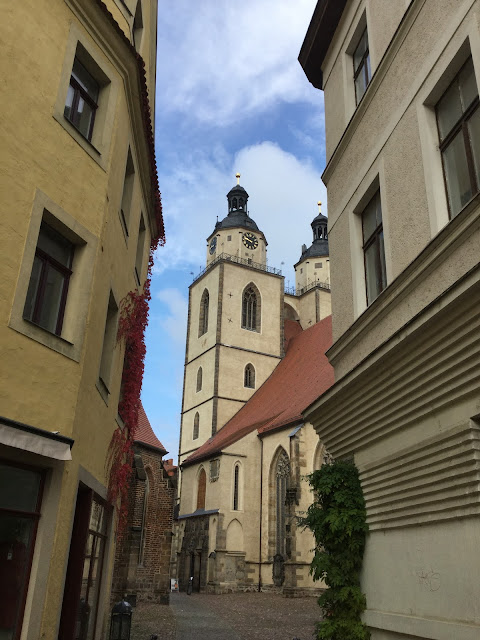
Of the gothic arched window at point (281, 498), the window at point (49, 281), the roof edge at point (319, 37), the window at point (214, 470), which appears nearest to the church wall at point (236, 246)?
the window at point (214, 470)

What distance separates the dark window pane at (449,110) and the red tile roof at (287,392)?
22986 millimetres

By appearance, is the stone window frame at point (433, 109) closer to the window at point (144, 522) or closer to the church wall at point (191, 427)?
the window at point (144, 522)

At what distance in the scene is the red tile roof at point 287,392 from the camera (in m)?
29.7

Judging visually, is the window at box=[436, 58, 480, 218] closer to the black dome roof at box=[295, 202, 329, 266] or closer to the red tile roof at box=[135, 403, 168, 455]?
the red tile roof at box=[135, 403, 168, 455]

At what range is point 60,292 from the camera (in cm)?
659

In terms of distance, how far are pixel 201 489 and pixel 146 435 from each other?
45.0 feet

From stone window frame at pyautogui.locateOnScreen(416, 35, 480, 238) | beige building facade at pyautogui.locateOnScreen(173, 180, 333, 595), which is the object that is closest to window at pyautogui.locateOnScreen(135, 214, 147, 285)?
stone window frame at pyautogui.locateOnScreen(416, 35, 480, 238)

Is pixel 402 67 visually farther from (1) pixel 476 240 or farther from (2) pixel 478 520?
(2) pixel 478 520

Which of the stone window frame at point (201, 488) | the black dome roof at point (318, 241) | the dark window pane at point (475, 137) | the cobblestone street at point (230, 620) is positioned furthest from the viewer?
the black dome roof at point (318, 241)

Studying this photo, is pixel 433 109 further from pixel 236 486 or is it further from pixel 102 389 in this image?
pixel 236 486

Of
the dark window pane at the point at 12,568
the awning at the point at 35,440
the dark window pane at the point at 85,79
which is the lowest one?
the dark window pane at the point at 12,568

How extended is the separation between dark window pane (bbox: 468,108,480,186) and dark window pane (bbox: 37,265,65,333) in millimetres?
A: 4308

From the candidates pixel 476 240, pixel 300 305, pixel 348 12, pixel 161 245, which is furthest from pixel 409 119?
pixel 300 305

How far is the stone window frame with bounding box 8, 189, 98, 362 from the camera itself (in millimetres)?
5793
